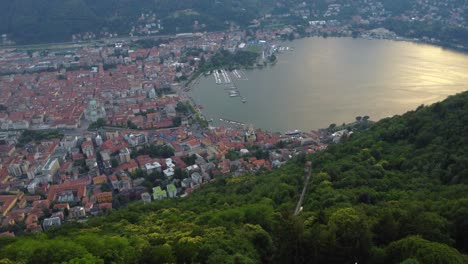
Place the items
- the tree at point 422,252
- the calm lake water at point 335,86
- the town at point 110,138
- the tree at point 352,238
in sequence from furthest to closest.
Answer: the calm lake water at point 335,86 < the town at point 110,138 < the tree at point 352,238 < the tree at point 422,252

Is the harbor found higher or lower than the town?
higher

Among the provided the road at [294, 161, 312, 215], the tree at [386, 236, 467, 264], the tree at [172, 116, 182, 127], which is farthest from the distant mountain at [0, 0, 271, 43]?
the tree at [386, 236, 467, 264]

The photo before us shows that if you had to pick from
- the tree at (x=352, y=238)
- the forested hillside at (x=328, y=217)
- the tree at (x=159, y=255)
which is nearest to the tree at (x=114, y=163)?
the forested hillside at (x=328, y=217)

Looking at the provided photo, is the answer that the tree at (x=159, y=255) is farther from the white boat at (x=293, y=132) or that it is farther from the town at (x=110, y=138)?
the white boat at (x=293, y=132)

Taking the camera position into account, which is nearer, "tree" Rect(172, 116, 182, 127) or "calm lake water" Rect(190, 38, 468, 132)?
"tree" Rect(172, 116, 182, 127)

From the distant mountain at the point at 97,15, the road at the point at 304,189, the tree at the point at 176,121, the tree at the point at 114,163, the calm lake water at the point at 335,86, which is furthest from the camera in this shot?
the distant mountain at the point at 97,15

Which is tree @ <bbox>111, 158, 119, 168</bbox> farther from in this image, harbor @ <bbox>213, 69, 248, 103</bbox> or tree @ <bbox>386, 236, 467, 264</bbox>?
tree @ <bbox>386, 236, 467, 264</bbox>

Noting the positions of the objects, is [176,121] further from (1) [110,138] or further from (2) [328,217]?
(2) [328,217]
